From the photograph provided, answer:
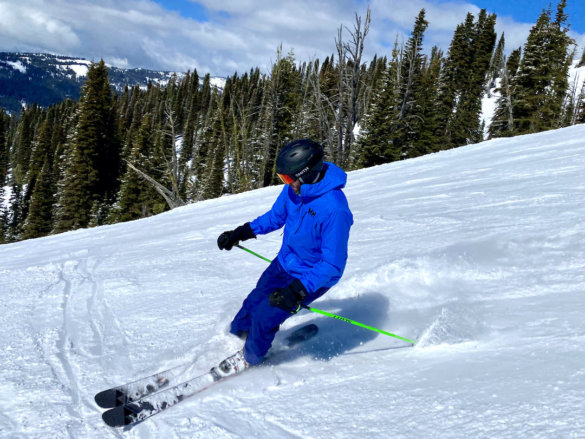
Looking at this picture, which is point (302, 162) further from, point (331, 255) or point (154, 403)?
point (154, 403)

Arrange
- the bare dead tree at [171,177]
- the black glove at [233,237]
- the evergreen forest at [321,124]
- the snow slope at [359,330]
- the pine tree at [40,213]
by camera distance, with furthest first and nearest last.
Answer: the pine tree at [40,213] < the evergreen forest at [321,124] < the bare dead tree at [171,177] < the black glove at [233,237] < the snow slope at [359,330]

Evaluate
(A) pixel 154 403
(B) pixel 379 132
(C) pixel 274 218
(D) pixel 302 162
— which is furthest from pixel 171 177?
(A) pixel 154 403

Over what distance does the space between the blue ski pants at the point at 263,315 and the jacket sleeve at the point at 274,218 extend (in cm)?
37

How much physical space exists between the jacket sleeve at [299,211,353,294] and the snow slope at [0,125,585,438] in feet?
2.29

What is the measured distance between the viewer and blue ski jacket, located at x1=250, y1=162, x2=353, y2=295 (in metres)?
2.70

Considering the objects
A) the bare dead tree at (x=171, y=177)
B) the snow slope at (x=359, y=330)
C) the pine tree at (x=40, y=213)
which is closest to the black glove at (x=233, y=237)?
the snow slope at (x=359, y=330)

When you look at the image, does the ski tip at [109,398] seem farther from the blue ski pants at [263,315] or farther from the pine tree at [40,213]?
the pine tree at [40,213]

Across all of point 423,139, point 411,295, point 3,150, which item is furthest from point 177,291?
point 3,150

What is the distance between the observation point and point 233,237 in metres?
3.54

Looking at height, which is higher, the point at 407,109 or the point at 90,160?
the point at 407,109

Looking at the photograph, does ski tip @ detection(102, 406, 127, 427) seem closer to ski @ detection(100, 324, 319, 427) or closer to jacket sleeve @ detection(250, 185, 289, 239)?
ski @ detection(100, 324, 319, 427)

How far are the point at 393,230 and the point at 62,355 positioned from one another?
14.0ft

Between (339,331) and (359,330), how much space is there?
0.56 feet

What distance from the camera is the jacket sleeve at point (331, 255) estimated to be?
8.80ft
